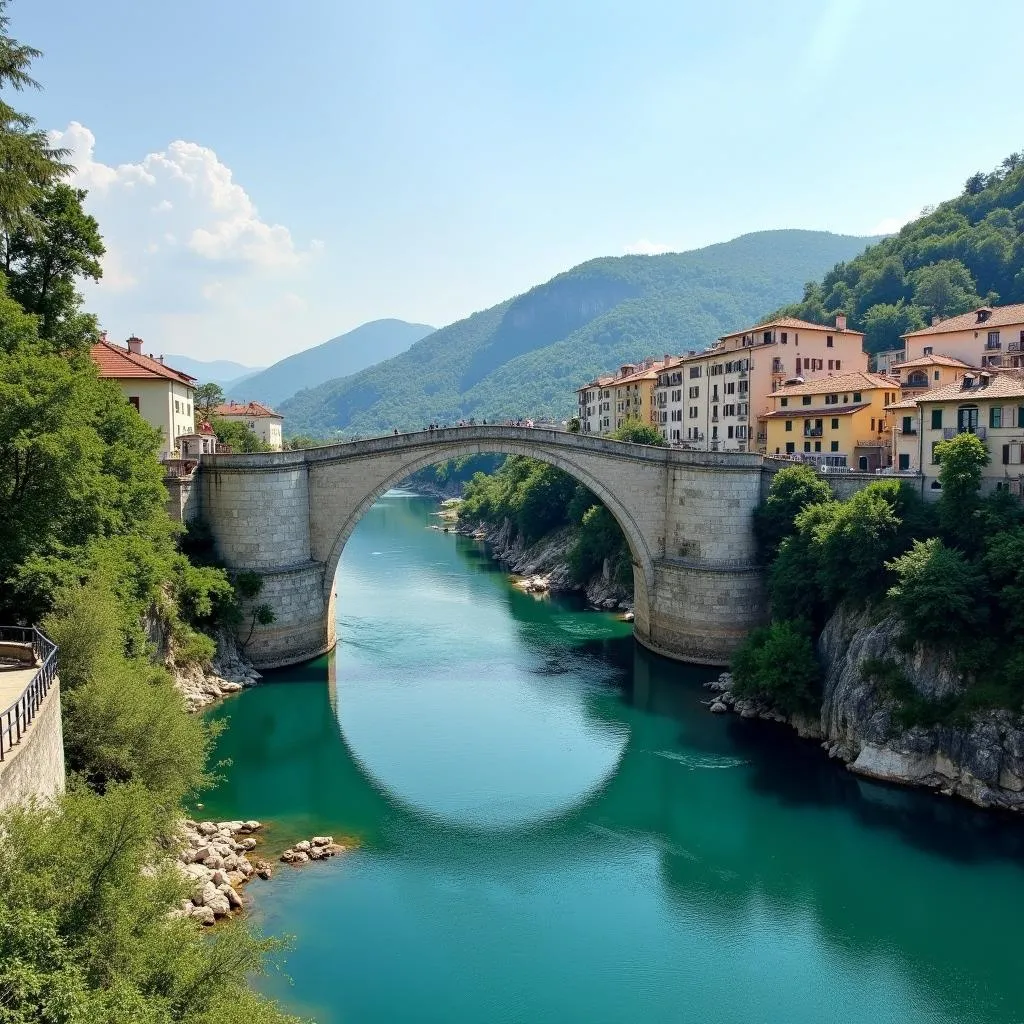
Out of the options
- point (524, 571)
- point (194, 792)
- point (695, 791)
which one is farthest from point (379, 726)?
point (524, 571)

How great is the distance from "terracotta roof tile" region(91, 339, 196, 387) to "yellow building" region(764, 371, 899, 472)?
23429 millimetres

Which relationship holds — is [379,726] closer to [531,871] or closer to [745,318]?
[531,871]

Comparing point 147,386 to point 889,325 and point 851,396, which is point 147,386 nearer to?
point 851,396

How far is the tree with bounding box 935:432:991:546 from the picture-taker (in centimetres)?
2277

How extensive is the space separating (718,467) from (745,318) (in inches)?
5839

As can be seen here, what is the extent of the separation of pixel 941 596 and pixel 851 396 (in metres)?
15.6

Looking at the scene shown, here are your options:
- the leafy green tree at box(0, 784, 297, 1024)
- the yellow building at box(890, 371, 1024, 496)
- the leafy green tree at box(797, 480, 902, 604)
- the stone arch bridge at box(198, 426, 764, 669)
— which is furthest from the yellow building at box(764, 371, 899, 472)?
the leafy green tree at box(0, 784, 297, 1024)

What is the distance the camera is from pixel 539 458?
106ft

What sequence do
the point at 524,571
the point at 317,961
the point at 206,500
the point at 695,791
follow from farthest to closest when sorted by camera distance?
the point at 524,571
the point at 206,500
the point at 695,791
the point at 317,961

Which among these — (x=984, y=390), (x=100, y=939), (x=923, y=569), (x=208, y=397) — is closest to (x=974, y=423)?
(x=984, y=390)

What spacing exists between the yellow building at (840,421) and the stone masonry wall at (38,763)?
26.2m

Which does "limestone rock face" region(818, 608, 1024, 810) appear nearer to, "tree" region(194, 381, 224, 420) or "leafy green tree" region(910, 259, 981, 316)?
"leafy green tree" region(910, 259, 981, 316)

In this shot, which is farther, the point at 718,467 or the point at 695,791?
the point at 718,467

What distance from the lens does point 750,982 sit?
14758mm
